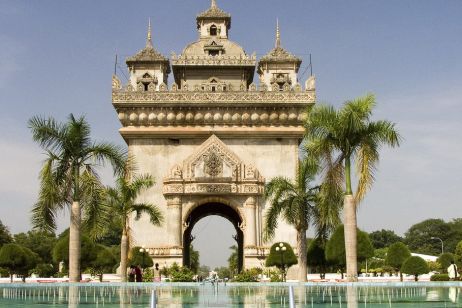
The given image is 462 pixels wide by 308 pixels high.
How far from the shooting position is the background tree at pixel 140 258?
2969 centimetres

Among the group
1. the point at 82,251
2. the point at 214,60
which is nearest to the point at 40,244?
the point at 82,251

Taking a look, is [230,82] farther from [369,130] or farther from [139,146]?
[369,130]

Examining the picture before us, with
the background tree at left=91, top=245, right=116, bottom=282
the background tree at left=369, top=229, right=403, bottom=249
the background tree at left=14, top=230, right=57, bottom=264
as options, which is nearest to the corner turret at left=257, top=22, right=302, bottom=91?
the background tree at left=91, top=245, right=116, bottom=282

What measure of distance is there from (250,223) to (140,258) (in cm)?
517

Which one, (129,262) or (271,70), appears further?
(271,70)

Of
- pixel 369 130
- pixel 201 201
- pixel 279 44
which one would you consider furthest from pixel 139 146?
pixel 369 130

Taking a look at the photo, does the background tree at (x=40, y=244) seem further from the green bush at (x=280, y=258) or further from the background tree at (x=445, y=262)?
the green bush at (x=280, y=258)

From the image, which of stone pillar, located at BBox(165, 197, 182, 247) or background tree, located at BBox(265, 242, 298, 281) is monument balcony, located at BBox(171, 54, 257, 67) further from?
background tree, located at BBox(265, 242, 298, 281)

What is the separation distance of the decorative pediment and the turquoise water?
1028 cm

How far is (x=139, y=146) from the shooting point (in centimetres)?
3294

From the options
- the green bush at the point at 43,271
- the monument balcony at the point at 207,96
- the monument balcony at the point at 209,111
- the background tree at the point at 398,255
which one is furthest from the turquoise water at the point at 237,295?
the green bush at the point at 43,271

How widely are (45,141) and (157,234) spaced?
1343 cm

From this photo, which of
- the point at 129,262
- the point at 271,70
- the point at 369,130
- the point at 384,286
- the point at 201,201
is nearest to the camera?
the point at 384,286

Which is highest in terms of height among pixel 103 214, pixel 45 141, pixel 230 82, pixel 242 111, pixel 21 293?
pixel 230 82
